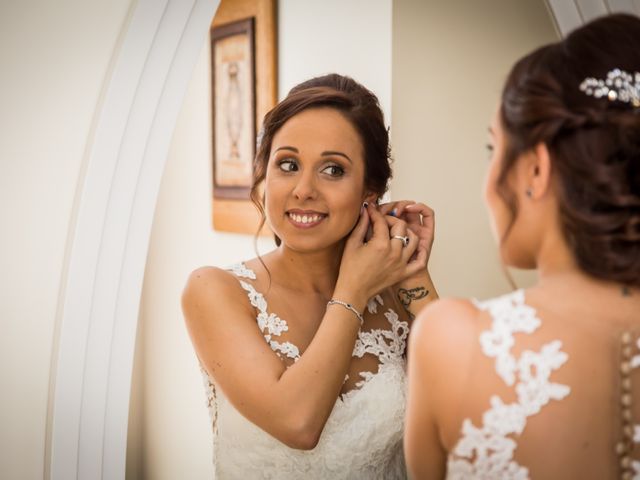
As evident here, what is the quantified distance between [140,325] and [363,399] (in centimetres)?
279

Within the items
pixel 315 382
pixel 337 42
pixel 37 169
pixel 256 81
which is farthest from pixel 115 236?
pixel 256 81

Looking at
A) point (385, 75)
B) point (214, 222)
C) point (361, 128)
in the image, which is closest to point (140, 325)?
point (214, 222)

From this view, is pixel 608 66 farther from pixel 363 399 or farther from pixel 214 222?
pixel 214 222

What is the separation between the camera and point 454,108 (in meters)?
2.41

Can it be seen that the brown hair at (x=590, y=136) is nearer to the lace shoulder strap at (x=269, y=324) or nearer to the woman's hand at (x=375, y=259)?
the woman's hand at (x=375, y=259)

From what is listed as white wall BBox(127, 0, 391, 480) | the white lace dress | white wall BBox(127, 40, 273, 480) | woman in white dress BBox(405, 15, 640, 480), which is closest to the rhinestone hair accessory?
woman in white dress BBox(405, 15, 640, 480)

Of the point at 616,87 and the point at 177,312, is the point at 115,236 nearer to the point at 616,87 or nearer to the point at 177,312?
the point at 616,87

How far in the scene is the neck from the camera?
1.69 m

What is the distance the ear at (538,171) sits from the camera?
0.86 m

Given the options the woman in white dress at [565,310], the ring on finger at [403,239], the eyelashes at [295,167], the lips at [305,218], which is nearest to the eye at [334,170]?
the eyelashes at [295,167]

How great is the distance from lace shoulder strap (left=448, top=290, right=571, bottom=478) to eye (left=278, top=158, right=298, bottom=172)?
82 cm

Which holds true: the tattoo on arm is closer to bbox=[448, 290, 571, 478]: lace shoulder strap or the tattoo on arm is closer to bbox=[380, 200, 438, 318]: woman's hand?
bbox=[380, 200, 438, 318]: woman's hand

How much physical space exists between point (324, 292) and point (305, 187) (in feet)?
1.11

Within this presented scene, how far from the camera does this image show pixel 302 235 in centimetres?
158
